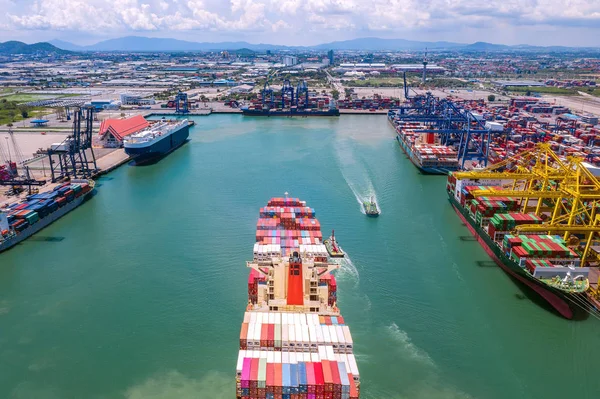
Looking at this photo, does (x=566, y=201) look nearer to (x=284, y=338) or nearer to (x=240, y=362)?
(x=284, y=338)

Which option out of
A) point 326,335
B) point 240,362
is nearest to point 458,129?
point 326,335

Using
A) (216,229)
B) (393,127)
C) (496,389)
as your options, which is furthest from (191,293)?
(393,127)

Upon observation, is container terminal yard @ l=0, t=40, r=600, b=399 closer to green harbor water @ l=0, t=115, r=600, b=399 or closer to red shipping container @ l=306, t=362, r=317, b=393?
red shipping container @ l=306, t=362, r=317, b=393

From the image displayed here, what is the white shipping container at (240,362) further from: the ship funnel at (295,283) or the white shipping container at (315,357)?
the ship funnel at (295,283)

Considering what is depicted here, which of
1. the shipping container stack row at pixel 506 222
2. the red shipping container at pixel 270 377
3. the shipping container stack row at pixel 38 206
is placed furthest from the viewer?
the shipping container stack row at pixel 38 206

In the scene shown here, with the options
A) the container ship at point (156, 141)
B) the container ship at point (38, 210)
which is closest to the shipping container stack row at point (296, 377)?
the container ship at point (38, 210)

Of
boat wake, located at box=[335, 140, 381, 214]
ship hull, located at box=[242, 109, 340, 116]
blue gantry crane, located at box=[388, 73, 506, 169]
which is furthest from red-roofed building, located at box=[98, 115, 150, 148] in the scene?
blue gantry crane, located at box=[388, 73, 506, 169]
